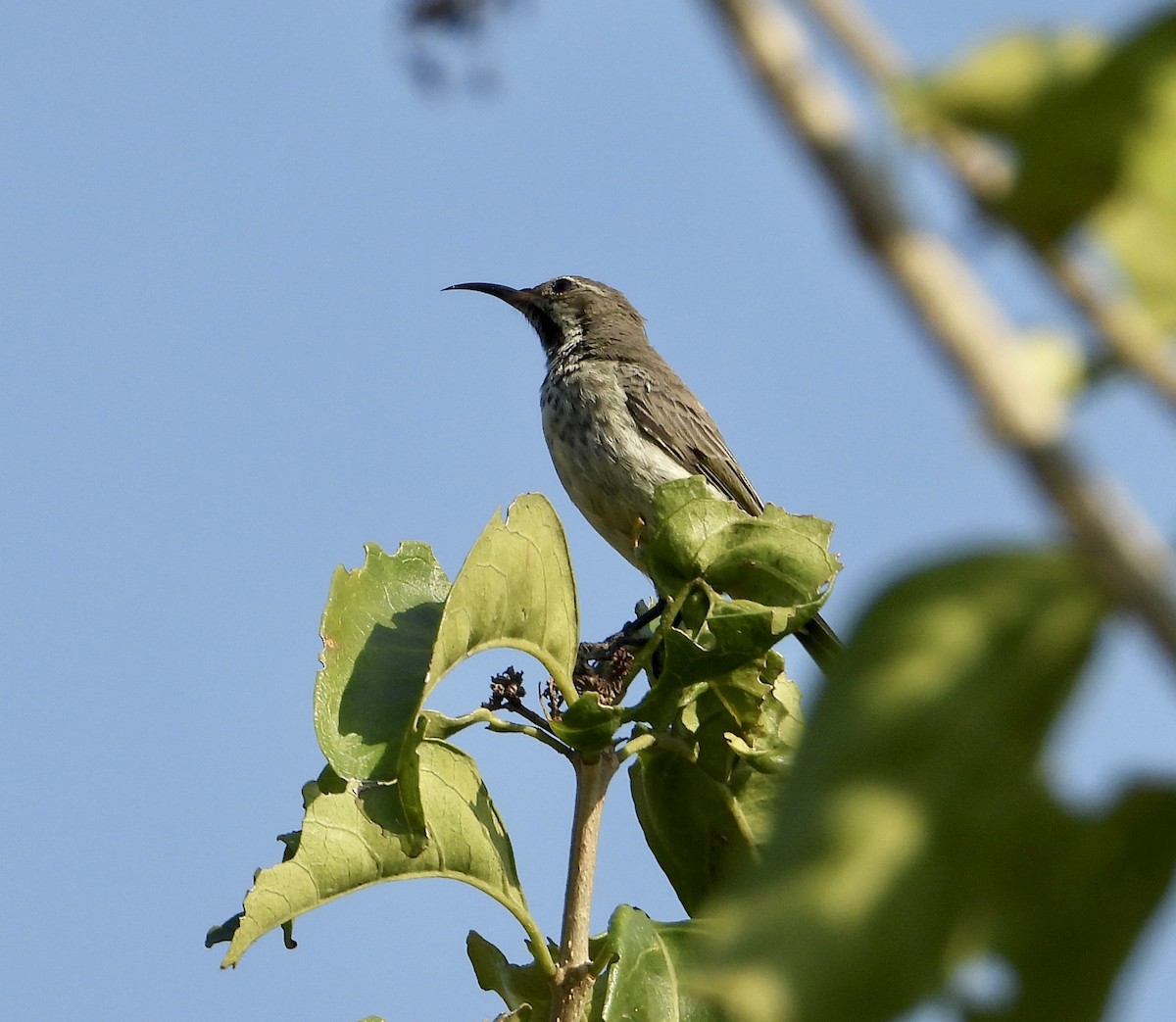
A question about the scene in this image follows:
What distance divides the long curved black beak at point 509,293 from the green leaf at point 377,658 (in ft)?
24.7

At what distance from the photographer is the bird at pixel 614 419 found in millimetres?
8719

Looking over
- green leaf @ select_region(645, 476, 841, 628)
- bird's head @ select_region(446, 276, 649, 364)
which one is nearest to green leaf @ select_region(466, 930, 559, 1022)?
green leaf @ select_region(645, 476, 841, 628)

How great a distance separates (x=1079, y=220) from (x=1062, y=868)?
0.36 metres

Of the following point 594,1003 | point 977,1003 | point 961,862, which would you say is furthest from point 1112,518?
point 594,1003

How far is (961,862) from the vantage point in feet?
2.65

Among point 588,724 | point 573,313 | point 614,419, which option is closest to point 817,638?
point 614,419

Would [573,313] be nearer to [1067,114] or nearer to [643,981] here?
[643,981]

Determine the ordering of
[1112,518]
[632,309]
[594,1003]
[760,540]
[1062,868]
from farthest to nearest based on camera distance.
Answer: [632,309], [760,540], [594,1003], [1062,868], [1112,518]

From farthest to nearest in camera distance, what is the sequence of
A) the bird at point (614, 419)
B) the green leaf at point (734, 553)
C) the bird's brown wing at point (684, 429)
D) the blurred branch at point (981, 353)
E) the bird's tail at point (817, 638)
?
the bird's brown wing at point (684, 429), the bird at point (614, 419), the bird's tail at point (817, 638), the green leaf at point (734, 553), the blurred branch at point (981, 353)

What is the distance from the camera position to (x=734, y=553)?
137 inches

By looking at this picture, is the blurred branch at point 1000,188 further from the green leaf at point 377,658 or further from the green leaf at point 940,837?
the green leaf at point 377,658

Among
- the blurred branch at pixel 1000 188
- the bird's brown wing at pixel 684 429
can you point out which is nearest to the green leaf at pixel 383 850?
the blurred branch at pixel 1000 188

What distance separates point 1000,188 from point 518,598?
2707 mm

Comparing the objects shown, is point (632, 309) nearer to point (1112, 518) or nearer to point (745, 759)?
point (745, 759)
